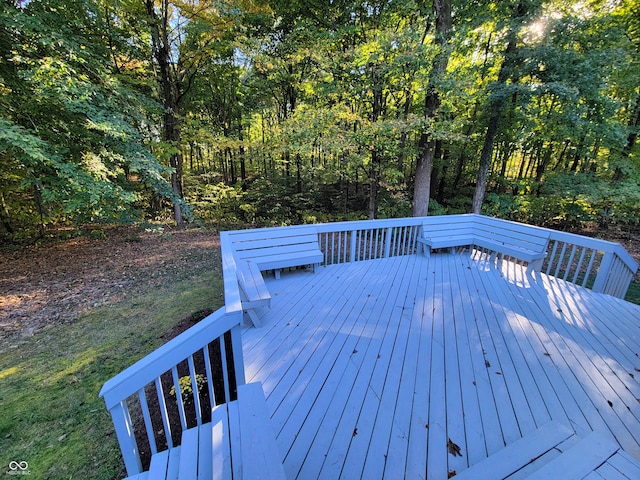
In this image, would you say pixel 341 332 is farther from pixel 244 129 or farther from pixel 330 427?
pixel 244 129

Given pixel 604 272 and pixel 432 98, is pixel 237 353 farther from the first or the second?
pixel 432 98

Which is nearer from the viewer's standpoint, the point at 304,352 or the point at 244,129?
the point at 304,352

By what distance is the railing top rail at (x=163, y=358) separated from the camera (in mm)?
1354

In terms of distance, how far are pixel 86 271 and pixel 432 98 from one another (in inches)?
321

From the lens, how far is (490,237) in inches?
192

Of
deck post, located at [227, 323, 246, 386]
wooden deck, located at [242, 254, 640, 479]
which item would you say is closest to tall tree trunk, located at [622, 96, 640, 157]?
wooden deck, located at [242, 254, 640, 479]

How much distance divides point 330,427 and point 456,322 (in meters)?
1.90

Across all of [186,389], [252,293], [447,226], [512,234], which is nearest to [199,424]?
[186,389]

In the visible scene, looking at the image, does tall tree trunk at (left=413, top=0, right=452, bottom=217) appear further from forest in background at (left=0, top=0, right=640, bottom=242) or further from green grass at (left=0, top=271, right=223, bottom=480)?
green grass at (left=0, top=271, right=223, bottom=480)

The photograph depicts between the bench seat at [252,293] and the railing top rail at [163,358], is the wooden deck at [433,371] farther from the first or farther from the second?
the railing top rail at [163,358]

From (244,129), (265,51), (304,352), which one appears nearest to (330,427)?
(304,352)

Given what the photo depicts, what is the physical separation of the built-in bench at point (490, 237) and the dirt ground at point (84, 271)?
446cm

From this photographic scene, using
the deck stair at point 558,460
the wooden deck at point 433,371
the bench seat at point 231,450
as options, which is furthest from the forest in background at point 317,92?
the deck stair at point 558,460

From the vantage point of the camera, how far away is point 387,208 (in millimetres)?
8898
